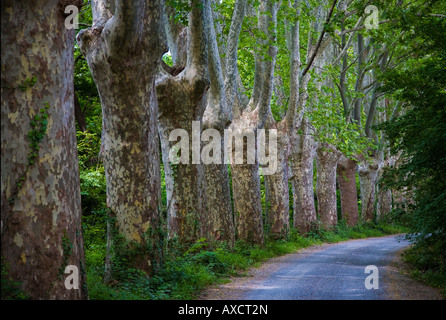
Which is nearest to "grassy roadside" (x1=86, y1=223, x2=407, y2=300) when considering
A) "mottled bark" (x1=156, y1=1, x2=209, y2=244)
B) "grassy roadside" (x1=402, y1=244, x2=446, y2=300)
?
"mottled bark" (x1=156, y1=1, x2=209, y2=244)

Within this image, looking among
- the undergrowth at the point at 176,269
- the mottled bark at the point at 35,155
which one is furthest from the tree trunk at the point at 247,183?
the mottled bark at the point at 35,155

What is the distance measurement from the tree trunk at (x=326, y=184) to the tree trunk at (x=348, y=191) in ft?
12.6

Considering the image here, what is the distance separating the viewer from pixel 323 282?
415 inches

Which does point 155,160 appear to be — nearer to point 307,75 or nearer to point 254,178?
point 254,178

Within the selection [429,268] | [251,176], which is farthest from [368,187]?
[429,268]

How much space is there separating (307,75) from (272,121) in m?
2.99

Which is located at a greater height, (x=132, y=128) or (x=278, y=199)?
(x=132, y=128)

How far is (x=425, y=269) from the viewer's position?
1241cm

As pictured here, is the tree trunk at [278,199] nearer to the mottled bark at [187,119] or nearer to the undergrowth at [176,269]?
the undergrowth at [176,269]

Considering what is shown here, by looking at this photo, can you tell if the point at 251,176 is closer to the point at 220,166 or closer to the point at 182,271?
the point at 220,166

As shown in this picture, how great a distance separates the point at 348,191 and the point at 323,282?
22.5m

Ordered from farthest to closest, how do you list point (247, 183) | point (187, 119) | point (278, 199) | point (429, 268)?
1. point (278, 199)
2. point (247, 183)
3. point (429, 268)
4. point (187, 119)

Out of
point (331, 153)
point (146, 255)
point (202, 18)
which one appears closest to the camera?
point (146, 255)
